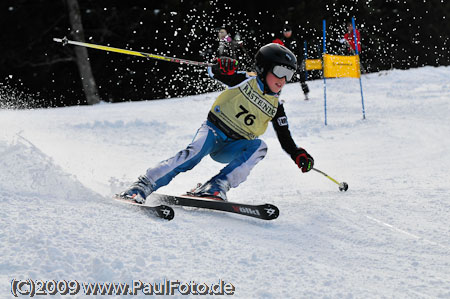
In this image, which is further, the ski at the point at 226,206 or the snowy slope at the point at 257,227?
the ski at the point at 226,206

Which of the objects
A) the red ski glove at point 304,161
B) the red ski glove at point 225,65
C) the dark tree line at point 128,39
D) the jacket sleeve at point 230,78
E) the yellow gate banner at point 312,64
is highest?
the dark tree line at point 128,39

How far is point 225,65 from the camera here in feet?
12.6

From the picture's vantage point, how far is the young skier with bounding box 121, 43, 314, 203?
3.68 m

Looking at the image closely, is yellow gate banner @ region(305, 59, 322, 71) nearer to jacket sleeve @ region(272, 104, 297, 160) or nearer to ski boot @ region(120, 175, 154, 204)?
jacket sleeve @ region(272, 104, 297, 160)

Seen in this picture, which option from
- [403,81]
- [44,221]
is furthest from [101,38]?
[44,221]

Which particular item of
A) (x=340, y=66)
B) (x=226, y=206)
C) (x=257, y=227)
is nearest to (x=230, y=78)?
(x=226, y=206)

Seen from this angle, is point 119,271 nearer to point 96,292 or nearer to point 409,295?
point 96,292

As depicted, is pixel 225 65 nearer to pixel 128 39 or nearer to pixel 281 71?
pixel 281 71

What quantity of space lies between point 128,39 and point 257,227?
49.1ft

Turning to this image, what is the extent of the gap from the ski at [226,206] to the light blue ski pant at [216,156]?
0.50 ft

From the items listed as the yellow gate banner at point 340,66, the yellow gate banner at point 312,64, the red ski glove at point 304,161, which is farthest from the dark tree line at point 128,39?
the red ski glove at point 304,161

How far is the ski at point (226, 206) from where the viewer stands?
3.13 m

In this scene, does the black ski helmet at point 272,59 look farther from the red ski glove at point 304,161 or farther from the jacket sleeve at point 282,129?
the red ski glove at point 304,161

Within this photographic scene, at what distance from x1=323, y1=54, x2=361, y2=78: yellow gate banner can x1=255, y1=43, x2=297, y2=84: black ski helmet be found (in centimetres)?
532
